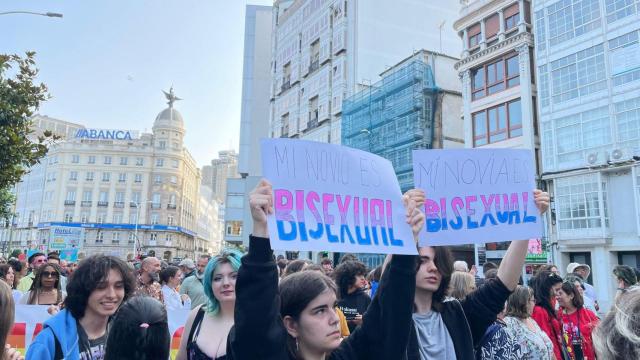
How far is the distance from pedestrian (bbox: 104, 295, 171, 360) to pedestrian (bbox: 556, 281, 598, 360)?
4590 mm

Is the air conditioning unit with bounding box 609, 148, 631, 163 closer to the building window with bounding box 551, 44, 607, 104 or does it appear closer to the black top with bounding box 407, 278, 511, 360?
the building window with bounding box 551, 44, 607, 104

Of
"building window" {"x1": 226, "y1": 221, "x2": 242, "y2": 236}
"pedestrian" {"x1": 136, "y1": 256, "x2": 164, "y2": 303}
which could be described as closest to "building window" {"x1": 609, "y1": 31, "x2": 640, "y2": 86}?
"pedestrian" {"x1": 136, "y1": 256, "x2": 164, "y2": 303}

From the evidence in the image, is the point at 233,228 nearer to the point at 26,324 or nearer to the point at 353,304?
the point at 26,324

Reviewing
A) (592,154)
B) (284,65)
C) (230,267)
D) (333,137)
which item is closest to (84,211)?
(284,65)

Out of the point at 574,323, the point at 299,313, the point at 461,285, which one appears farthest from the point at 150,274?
the point at 574,323

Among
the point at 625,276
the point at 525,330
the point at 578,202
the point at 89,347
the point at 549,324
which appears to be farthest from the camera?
the point at 578,202

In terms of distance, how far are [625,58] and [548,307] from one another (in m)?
19.7

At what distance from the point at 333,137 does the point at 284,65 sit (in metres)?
14.9

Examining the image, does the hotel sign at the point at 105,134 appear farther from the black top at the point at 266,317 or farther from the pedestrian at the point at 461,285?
the black top at the point at 266,317

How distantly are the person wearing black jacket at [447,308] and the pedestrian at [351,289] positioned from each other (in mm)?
2163

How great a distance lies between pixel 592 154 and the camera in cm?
2091

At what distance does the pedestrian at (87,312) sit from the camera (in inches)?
103

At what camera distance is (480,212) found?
328cm

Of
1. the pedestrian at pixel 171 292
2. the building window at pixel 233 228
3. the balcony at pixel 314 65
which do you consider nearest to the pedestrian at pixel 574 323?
the pedestrian at pixel 171 292
